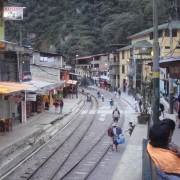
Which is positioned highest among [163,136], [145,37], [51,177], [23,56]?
[145,37]

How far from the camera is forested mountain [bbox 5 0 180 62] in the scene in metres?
A: 69.0

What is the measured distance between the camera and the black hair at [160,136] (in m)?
3.70

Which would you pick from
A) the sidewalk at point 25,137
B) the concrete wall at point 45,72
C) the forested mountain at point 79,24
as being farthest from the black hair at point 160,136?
the forested mountain at point 79,24

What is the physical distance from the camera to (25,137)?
16.9 metres

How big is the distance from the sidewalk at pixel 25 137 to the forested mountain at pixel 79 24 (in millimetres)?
46465

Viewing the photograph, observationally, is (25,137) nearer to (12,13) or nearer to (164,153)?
(12,13)

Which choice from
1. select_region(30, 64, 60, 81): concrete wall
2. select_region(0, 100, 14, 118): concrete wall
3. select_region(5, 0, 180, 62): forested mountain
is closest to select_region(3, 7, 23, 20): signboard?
select_region(0, 100, 14, 118): concrete wall

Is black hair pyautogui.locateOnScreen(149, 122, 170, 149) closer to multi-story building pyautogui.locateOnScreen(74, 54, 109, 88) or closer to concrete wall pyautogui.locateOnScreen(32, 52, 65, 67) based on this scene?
concrete wall pyautogui.locateOnScreen(32, 52, 65, 67)

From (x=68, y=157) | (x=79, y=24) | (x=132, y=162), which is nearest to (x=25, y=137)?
(x=68, y=157)

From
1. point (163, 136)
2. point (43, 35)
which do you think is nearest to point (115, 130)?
point (163, 136)

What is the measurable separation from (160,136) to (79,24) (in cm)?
8587

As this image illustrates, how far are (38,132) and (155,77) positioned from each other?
11.0m

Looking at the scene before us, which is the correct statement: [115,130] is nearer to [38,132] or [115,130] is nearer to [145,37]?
[38,132]

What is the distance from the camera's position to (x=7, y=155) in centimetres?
1403
